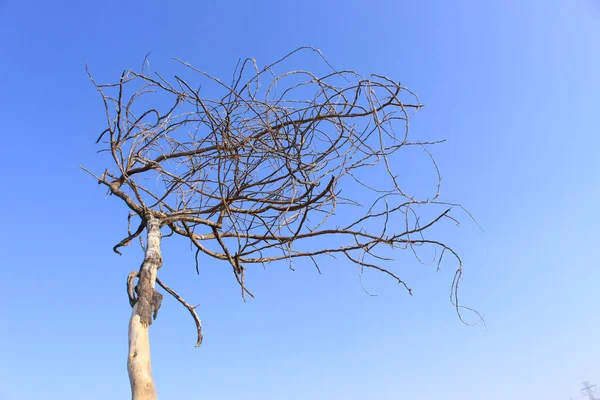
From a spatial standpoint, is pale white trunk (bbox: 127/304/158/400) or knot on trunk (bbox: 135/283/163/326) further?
knot on trunk (bbox: 135/283/163/326)

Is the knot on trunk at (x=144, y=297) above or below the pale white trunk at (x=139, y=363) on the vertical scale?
above

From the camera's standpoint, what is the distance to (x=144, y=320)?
6.09 ft

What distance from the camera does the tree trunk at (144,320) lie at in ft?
5.40

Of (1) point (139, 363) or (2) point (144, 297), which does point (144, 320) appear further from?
(1) point (139, 363)

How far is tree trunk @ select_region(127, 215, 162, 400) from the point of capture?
1646mm

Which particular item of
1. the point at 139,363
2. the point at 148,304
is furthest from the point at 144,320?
the point at 139,363

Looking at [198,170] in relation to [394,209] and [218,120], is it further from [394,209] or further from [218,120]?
[394,209]

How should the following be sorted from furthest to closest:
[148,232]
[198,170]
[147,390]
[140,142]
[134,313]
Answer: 1. [140,142]
2. [198,170]
3. [148,232]
4. [134,313]
5. [147,390]

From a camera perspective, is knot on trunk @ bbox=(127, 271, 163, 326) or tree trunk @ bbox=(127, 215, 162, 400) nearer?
tree trunk @ bbox=(127, 215, 162, 400)

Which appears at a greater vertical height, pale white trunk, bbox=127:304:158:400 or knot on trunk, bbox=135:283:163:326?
knot on trunk, bbox=135:283:163:326

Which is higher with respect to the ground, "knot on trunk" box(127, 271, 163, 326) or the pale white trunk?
"knot on trunk" box(127, 271, 163, 326)

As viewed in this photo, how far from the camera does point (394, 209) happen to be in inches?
97.8

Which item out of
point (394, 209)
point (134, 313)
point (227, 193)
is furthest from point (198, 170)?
point (394, 209)

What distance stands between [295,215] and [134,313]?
1019 millimetres
